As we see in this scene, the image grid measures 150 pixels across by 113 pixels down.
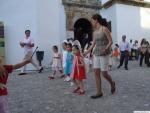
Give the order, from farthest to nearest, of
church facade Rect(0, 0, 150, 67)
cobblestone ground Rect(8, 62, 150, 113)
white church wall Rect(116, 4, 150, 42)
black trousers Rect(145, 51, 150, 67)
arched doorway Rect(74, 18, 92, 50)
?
1. white church wall Rect(116, 4, 150, 42)
2. arched doorway Rect(74, 18, 92, 50)
3. black trousers Rect(145, 51, 150, 67)
4. church facade Rect(0, 0, 150, 67)
5. cobblestone ground Rect(8, 62, 150, 113)

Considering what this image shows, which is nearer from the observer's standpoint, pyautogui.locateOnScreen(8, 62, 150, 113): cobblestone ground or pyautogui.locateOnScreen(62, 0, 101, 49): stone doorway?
pyautogui.locateOnScreen(8, 62, 150, 113): cobblestone ground

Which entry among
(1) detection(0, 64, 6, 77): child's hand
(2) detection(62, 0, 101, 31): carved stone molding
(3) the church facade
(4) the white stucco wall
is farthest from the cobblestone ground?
(2) detection(62, 0, 101, 31): carved stone molding

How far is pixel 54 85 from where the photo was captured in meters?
11.1

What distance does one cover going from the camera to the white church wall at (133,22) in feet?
91.4

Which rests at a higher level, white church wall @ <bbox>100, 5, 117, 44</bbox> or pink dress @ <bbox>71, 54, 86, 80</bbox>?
white church wall @ <bbox>100, 5, 117, 44</bbox>

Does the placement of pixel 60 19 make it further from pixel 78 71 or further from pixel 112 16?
pixel 78 71

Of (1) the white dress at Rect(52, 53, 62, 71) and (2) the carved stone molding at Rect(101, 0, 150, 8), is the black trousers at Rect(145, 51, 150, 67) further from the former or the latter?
(2) the carved stone molding at Rect(101, 0, 150, 8)

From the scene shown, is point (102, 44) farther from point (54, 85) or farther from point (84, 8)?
point (84, 8)

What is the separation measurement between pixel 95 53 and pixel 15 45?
9960 mm

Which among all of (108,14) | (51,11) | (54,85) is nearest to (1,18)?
(51,11)

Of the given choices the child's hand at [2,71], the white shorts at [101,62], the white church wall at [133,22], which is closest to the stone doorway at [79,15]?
the white church wall at [133,22]

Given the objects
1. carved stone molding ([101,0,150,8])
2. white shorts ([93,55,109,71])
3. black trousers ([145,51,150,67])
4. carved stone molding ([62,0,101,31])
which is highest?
carved stone molding ([101,0,150,8])

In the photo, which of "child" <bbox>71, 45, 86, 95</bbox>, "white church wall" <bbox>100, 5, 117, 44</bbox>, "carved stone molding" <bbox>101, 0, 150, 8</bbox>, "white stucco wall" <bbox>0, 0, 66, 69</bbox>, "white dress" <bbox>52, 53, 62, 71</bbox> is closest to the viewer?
"child" <bbox>71, 45, 86, 95</bbox>

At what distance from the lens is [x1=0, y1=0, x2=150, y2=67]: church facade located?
18.0m
